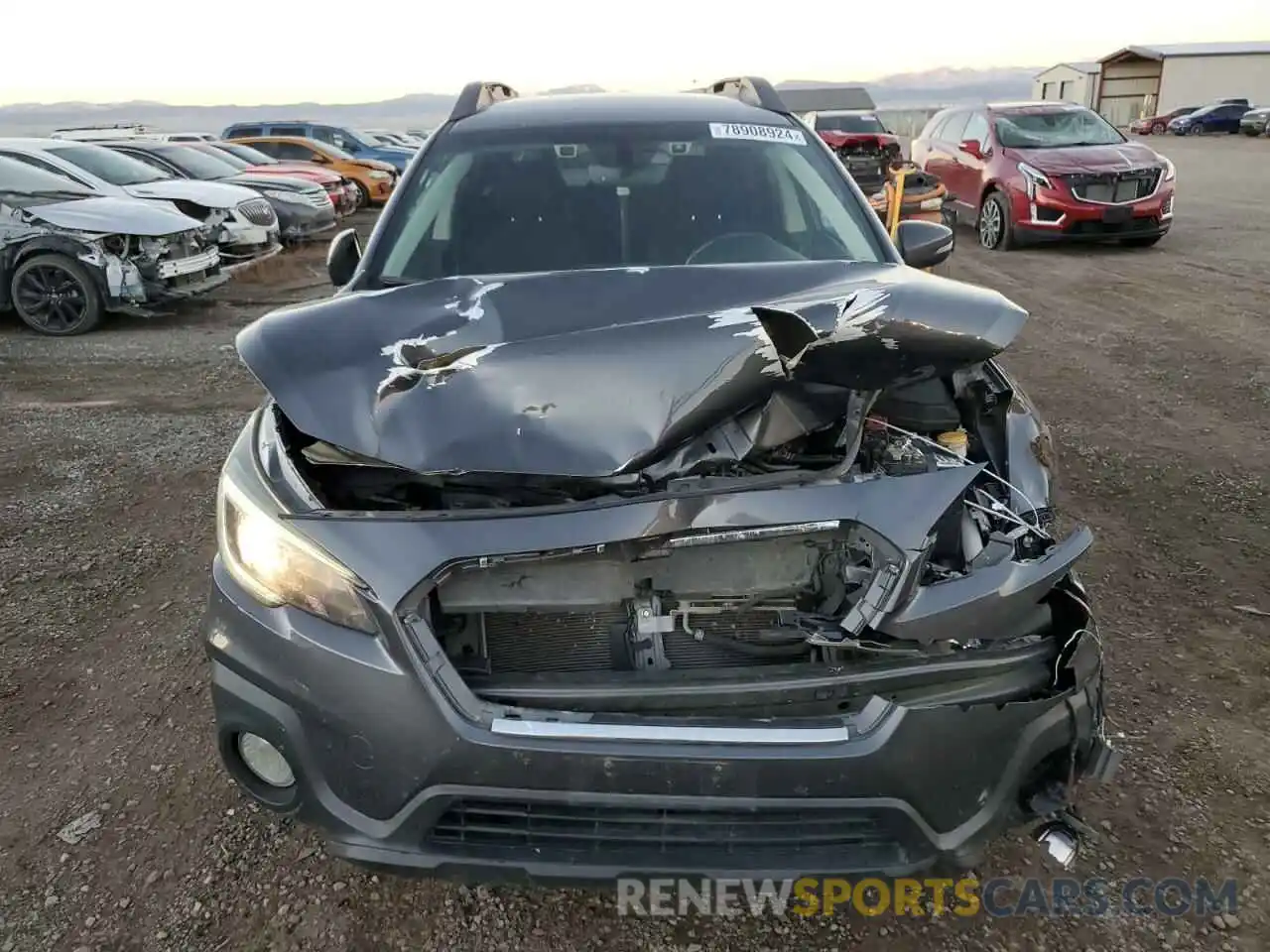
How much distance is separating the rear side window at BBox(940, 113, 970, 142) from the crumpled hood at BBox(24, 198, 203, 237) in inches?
393

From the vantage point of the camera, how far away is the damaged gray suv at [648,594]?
172cm

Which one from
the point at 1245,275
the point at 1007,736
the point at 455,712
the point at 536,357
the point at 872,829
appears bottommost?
the point at 1245,275

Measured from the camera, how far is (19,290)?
815cm

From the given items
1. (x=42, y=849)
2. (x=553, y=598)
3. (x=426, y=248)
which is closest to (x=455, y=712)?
(x=553, y=598)

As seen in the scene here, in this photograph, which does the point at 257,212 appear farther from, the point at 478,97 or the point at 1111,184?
the point at 1111,184

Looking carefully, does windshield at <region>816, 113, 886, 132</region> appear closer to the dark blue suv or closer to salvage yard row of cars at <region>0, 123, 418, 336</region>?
salvage yard row of cars at <region>0, 123, 418, 336</region>

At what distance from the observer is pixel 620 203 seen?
3238 millimetres

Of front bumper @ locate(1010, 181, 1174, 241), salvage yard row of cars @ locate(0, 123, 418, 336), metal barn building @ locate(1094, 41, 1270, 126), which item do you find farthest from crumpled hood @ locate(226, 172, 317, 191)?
metal barn building @ locate(1094, 41, 1270, 126)

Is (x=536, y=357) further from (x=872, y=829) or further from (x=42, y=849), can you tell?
(x=42, y=849)

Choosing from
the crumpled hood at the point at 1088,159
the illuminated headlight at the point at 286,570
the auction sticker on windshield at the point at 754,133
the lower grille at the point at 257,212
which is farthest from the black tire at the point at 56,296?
the crumpled hood at the point at 1088,159

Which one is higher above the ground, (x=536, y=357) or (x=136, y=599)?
(x=536, y=357)

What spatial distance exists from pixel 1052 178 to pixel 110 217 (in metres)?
10.0

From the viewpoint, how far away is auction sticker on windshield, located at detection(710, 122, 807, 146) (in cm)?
350

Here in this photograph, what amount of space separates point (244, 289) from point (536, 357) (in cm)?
961
